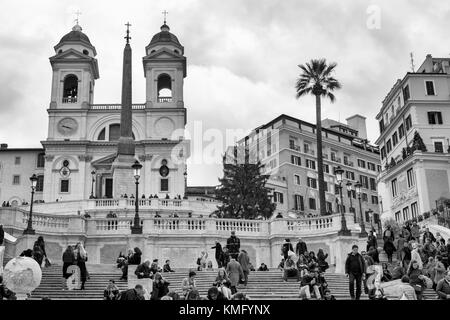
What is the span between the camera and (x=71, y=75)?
281 ft

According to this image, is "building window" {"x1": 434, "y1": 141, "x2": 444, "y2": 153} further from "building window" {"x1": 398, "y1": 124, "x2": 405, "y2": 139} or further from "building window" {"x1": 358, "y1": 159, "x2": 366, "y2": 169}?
"building window" {"x1": 358, "y1": 159, "x2": 366, "y2": 169}

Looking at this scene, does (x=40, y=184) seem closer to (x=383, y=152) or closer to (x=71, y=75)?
(x=71, y=75)

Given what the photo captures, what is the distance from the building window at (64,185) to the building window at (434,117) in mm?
44557

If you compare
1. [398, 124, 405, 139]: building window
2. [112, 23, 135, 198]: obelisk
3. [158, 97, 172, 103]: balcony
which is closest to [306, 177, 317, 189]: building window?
[158, 97, 172, 103]: balcony

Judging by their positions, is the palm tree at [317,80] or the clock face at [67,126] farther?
the clock face at [67,126]

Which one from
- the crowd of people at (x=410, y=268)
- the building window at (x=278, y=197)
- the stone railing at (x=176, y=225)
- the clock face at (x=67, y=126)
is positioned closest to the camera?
the crowd of people at (x=410, y=268)

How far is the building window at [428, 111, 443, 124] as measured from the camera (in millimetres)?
57500

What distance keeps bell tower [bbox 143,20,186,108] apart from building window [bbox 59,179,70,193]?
14380 mm

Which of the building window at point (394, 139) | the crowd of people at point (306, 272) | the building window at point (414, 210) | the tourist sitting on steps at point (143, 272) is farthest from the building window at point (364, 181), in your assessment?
the tourist sitting on steps at point (143, 272)

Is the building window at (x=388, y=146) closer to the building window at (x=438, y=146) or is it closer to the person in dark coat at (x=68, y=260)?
the building window at (x=438, y=146)

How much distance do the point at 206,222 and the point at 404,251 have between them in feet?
37.7

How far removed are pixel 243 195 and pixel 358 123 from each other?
63.9 metres

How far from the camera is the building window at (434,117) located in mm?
57500
